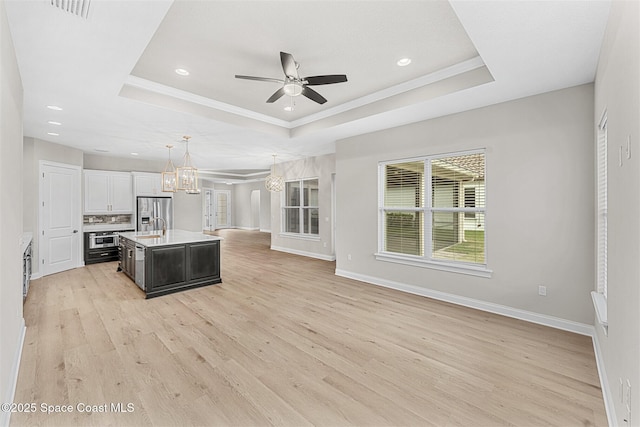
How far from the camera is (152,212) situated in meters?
7.95

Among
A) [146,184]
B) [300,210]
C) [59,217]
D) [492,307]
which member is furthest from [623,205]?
[146,184]

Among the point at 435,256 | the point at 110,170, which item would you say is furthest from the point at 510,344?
the point at 110,170

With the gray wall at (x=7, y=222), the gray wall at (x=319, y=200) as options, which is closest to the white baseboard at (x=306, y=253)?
the gray wall at (x=319, y=200)

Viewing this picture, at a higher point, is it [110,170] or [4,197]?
[110,170]

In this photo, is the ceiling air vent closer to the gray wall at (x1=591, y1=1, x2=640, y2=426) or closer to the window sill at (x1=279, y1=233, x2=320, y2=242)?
the gray wall at (x1=591, y1=1, x2=640, y2=426)

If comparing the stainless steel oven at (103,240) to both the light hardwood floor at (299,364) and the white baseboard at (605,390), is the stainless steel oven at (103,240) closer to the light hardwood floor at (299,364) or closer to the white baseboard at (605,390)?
the light hardwood floor at (299,364)

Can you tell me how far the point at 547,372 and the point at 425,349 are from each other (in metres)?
0.99

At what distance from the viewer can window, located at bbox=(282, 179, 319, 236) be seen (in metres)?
8.19

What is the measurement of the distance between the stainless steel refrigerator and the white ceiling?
3.09 meters

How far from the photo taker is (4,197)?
2020 millimetres

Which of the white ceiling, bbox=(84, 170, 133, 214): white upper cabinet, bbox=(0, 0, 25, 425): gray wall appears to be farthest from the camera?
bbox=(84, 170, 133, 214): white upper cabinet

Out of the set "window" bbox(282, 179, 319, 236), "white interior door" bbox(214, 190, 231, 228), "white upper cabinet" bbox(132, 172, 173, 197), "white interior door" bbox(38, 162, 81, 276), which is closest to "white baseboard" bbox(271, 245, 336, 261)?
"window" bbox(282, 179, 319, 236)

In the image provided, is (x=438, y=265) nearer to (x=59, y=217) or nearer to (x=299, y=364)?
(x=299, y=364)

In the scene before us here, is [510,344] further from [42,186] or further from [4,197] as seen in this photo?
[42,186]
